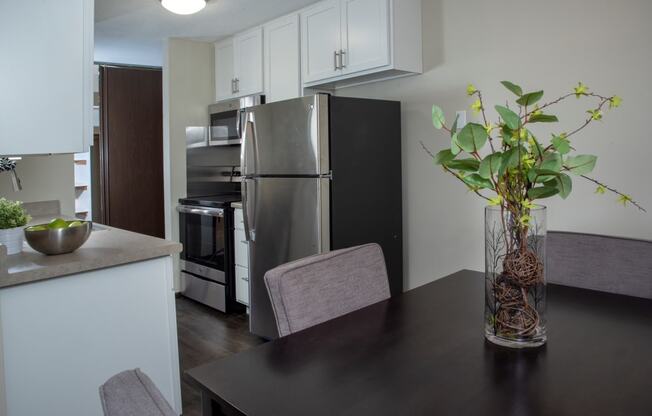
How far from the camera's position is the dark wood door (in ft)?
15.2

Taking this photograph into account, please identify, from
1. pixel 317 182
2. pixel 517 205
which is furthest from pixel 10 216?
pixel 517 205

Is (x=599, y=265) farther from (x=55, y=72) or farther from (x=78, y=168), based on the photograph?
(x=78, y=168)

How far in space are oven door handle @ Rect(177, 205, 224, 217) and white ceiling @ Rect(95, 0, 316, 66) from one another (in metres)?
1.40

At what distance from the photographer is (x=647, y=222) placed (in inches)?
86.3

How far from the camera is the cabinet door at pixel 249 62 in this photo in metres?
3.77

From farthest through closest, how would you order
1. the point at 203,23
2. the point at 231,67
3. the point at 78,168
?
the point at 78,168
the point at 231,67
the point at 203,23

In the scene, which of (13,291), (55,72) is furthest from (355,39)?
(13,291)

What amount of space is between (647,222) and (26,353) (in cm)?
250

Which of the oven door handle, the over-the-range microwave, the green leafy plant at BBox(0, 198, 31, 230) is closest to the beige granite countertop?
the green leafy plant at BBox(0, 198, 31, 230)

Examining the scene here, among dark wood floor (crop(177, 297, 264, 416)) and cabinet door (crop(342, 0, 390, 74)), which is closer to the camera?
dark wood floor (crop(177, 297, 264, 416))

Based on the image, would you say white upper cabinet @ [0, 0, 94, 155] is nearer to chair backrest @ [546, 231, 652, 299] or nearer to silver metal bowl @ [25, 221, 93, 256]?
silver metal bowl @ [25, 221, 93, 256]

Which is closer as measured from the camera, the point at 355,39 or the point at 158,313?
the point at 158,313

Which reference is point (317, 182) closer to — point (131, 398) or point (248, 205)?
point (248, 205)

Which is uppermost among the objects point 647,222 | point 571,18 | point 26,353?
point 571,18
